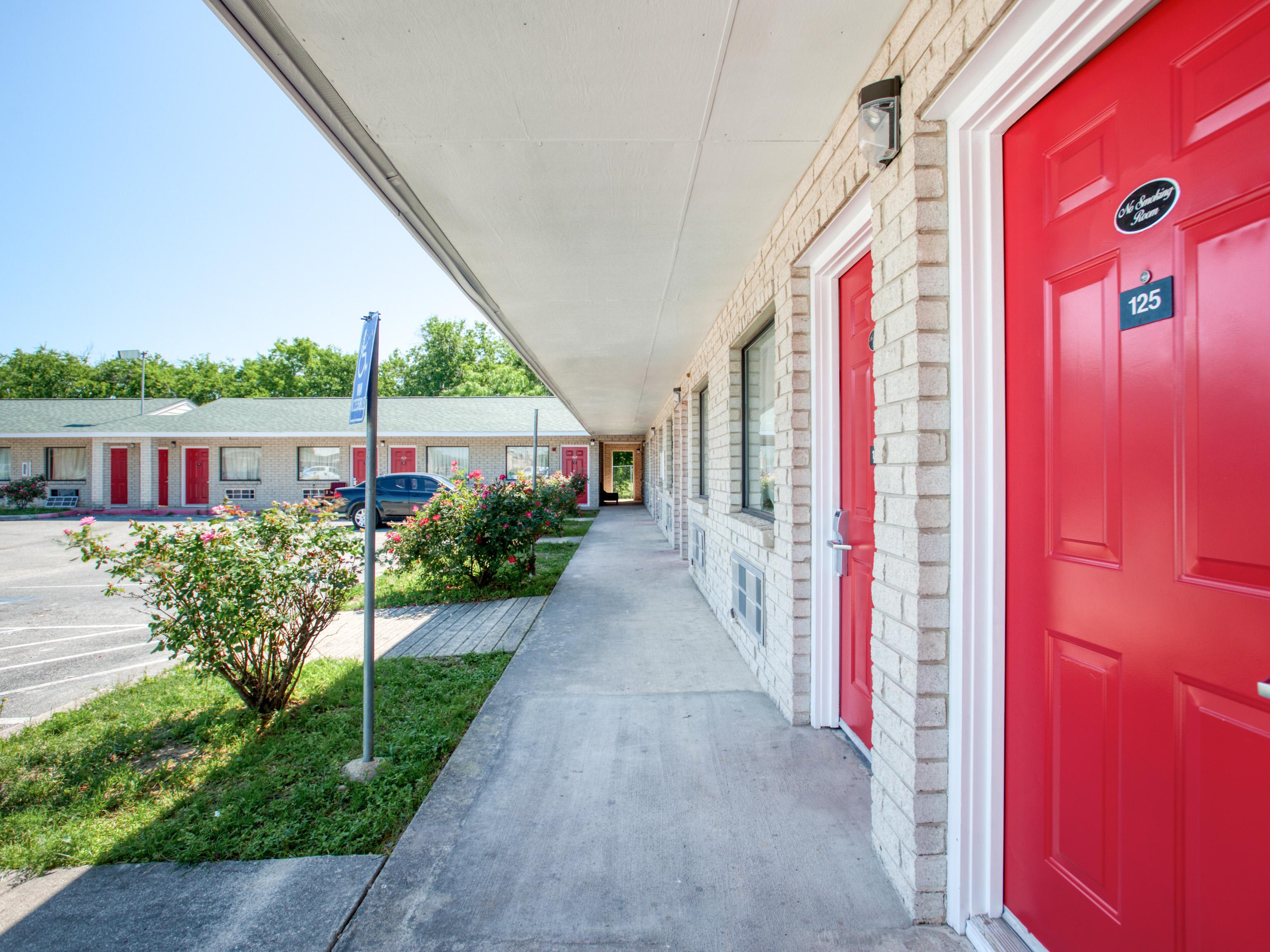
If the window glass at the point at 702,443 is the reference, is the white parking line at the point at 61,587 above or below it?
below

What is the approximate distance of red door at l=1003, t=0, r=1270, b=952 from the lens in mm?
1023

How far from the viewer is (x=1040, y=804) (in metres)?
1.52

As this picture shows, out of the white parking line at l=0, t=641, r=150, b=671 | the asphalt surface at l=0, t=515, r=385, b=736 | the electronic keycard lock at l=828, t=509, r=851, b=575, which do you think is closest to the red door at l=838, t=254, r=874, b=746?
the electronic keycard lock at l=828, t=509, r=851, b=575

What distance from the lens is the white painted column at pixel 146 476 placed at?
2052 centimetres

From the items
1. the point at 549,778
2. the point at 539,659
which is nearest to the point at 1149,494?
the point at 549,778

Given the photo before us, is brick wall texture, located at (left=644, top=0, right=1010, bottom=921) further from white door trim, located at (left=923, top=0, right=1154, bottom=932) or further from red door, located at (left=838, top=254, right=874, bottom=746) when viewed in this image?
red door, located at (left=838, top=254, right=874, bottom=746)

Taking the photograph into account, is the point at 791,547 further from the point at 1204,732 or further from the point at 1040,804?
the point at 1204,732

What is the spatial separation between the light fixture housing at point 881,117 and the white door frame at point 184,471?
24347mm

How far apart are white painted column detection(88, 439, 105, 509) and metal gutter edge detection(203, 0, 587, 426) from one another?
2495 centimetres

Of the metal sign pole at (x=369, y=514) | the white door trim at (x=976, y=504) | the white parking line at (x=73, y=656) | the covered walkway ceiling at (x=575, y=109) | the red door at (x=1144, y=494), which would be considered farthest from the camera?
the white parking line at (x=73, y=656)

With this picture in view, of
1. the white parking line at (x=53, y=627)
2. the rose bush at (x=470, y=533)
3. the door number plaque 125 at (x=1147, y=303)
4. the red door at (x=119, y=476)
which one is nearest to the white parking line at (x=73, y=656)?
the white parking line at (x=53, y=627)

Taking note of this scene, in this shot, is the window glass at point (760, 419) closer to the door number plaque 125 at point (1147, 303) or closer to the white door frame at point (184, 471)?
the door number plaque 125 at point (1147, 303)

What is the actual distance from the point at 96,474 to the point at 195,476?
3925mm

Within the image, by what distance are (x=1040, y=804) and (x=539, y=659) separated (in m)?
3.37
